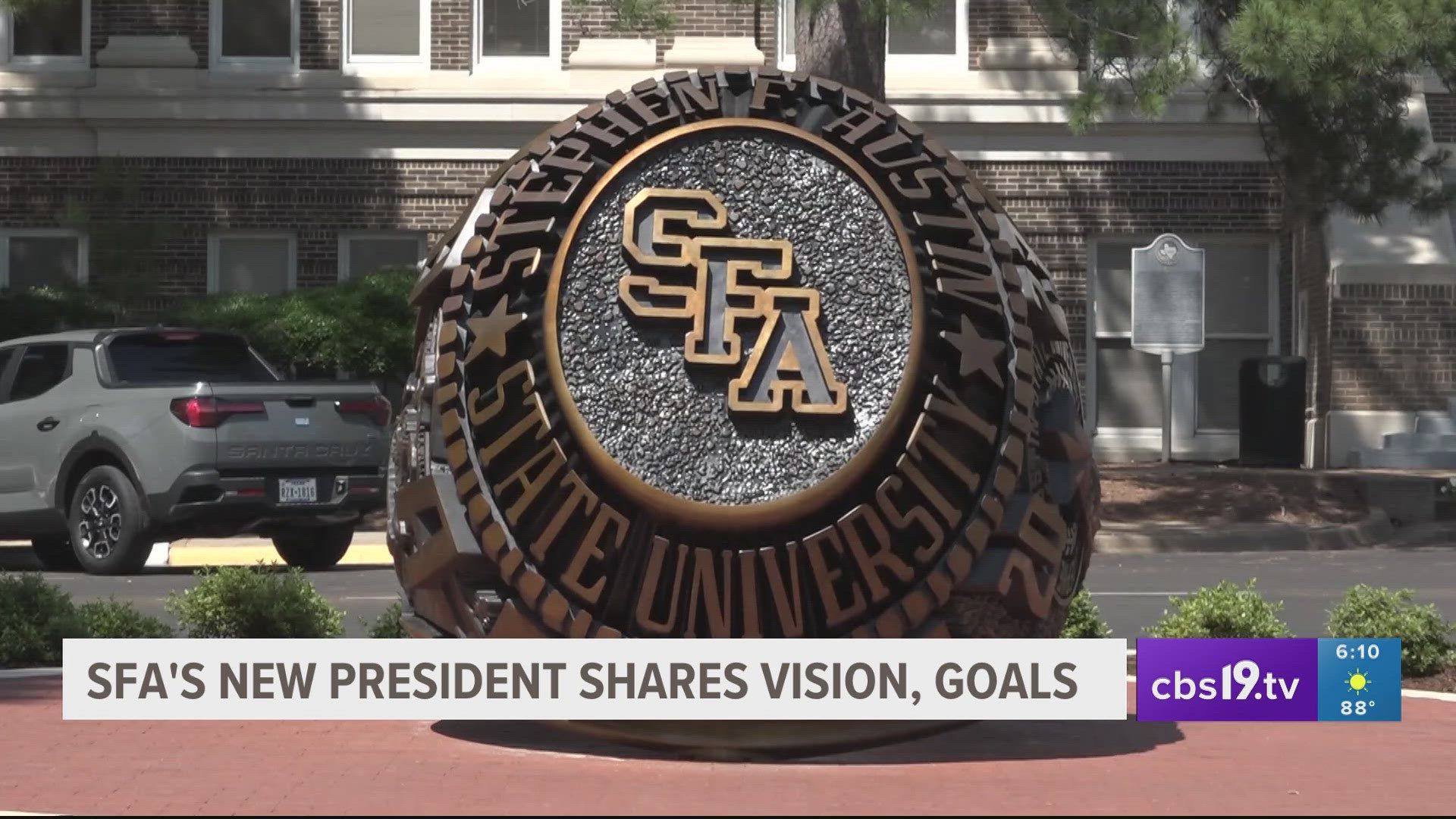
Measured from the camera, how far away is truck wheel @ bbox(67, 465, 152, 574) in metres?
15.1

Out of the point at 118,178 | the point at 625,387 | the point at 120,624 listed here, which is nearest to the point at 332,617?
the point at 120,624

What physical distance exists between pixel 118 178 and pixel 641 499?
63.9 feet

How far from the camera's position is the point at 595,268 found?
693 cm

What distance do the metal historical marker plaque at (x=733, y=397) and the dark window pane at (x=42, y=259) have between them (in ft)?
66.2

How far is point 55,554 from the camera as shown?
16688mm

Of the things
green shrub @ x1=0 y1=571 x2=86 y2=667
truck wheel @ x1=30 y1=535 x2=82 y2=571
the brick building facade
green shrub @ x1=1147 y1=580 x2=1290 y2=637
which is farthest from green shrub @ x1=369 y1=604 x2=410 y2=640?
the brick building facade

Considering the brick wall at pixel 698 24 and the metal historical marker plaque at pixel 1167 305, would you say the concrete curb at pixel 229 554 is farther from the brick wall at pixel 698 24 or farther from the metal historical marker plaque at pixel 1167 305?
the brick wall at pixel 698 24

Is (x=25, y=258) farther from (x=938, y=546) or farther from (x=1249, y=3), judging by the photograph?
(x=938, y=546)

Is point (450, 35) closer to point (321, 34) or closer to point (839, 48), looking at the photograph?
point (321, 34)

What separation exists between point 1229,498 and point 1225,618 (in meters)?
11.0

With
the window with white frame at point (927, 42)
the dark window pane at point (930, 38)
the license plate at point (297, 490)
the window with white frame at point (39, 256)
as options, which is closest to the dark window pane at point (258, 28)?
the window with white frame at point (39, 256)

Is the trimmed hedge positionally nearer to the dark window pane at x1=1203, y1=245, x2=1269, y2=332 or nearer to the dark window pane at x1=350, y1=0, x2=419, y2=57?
the dark window pane at x1=350, y1=0, x2=419, y2=57

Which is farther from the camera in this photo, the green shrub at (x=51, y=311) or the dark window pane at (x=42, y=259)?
the dark window pane at (x=42, y=259)

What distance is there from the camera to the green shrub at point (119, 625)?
9.81 meters
